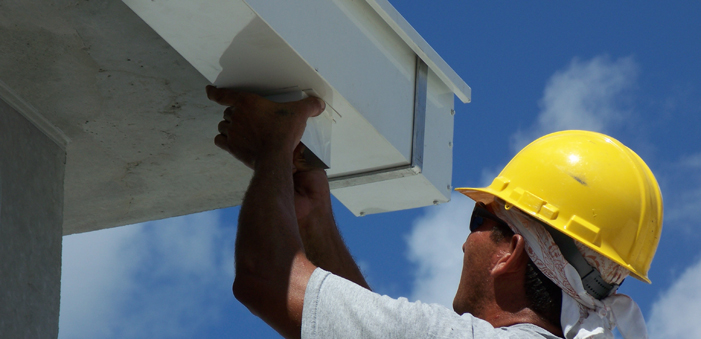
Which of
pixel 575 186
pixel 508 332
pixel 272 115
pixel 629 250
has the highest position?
pixel 272 115

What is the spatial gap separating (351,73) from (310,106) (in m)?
0.22

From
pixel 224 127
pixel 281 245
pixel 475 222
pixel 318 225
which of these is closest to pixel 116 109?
pixel 224 127

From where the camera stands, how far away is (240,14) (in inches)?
104

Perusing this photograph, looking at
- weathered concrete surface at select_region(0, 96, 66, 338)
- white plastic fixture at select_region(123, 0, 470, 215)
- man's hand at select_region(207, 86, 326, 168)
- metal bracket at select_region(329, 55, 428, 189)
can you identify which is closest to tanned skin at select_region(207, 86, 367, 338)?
man's hand at select_region(207, 86, 326, 168)

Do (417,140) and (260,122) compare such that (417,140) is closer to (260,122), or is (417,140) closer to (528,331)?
(260,122)

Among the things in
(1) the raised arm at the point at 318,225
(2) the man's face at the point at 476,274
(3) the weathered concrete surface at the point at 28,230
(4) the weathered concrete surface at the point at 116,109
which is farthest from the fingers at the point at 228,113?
(2) the man's face at the point at 476,274

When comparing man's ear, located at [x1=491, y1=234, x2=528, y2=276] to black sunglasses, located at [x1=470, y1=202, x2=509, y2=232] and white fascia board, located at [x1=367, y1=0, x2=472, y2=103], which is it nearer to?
black sunglasses, located at [x1=470, y1=202, x2=509, y2=232]

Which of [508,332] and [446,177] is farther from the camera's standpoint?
[446,177]

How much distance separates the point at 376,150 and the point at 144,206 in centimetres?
134

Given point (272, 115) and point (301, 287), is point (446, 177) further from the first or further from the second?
point (301, 287)

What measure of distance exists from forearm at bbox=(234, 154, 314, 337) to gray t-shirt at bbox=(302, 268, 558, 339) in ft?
0.21

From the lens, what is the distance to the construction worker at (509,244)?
102 inches

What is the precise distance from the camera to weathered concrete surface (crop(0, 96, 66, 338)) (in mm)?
3006

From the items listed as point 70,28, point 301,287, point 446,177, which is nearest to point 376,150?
point 446,177
